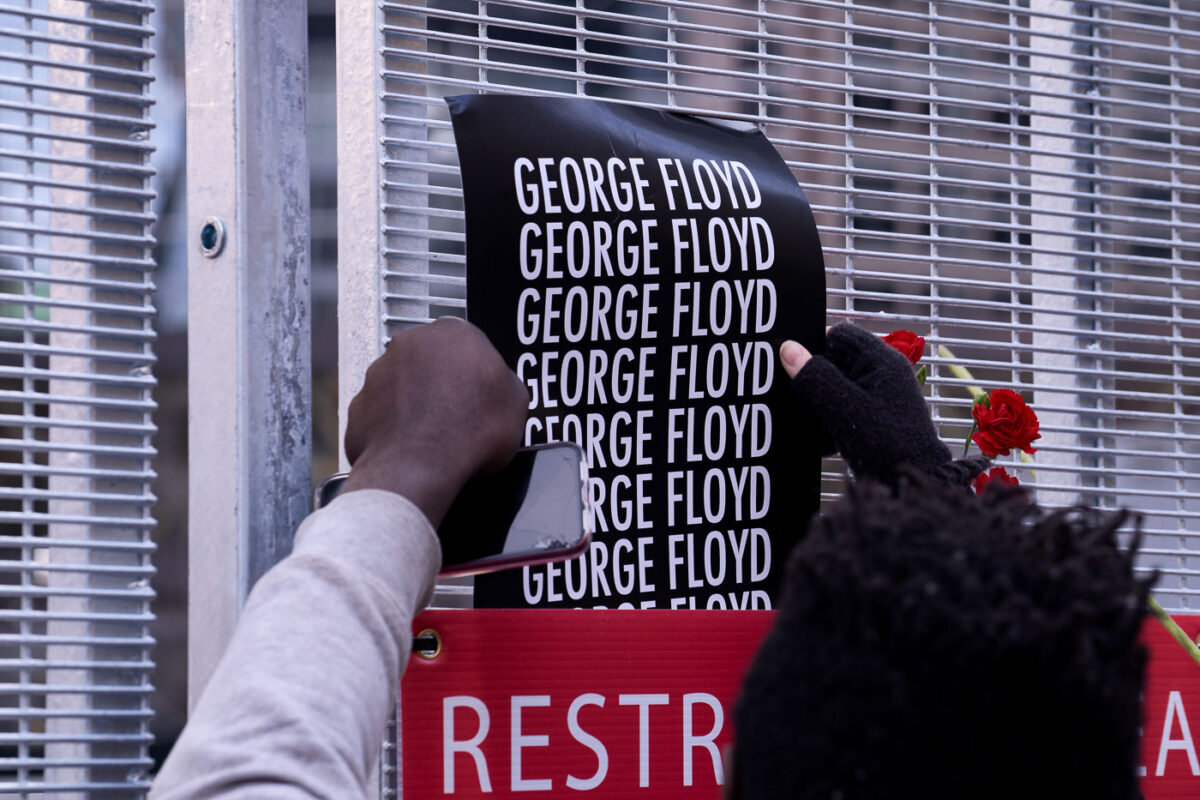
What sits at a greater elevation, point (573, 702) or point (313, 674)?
point (313, 674)

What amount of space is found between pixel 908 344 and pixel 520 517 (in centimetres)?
66

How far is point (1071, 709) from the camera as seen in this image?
0.56m

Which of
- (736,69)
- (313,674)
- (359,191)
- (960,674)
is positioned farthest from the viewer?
(736,69)

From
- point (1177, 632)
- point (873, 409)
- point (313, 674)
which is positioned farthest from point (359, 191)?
point (1177, 632)

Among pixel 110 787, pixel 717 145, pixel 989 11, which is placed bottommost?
pixel 110 787

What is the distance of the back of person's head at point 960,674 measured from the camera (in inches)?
21.8

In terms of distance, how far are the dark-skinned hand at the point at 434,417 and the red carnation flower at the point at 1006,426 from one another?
0.71 meters

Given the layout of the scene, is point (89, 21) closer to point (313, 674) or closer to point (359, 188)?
point (359, 188)

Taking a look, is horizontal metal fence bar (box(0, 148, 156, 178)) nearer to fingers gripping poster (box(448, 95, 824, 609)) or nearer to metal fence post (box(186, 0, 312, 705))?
metal fence post (box(186, 0, 312, 705))

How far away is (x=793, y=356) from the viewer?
1.46 meters

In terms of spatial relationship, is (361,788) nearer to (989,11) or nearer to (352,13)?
(352,13)

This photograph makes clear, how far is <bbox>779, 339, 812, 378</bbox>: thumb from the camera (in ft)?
4.76

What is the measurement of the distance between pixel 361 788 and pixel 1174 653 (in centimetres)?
128

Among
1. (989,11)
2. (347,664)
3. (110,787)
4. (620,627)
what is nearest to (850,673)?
(347,664)
